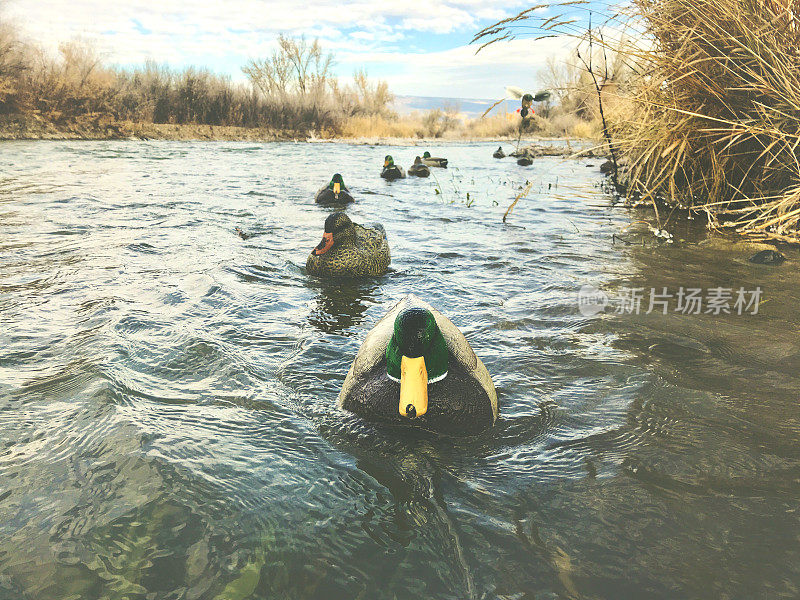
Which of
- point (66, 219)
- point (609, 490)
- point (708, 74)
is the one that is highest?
point (708, 74)

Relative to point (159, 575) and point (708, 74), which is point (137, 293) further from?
point (708, 74)

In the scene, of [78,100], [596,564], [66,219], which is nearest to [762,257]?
[596,564]

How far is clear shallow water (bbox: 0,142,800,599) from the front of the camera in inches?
87.1

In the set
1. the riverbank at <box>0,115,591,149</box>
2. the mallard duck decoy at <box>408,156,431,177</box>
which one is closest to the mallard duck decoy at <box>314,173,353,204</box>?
the mallard duck decoy at <box>408,156,431,177</box>

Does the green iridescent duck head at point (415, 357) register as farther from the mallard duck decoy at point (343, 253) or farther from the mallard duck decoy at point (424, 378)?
the mallard duck decoy at point (343, 253)

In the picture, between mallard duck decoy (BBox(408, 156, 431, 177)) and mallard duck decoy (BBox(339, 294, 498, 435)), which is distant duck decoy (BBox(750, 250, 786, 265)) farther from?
mallard duck decoy (BBox(408, 156, 431, 177))

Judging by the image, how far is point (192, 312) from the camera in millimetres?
4820

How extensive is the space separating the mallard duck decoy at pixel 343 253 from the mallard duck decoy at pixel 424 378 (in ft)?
8.35

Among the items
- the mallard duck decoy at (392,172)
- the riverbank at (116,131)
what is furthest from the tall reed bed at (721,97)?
the riverbank at (116,131)

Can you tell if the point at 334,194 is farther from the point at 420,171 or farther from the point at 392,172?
the point at 420,171

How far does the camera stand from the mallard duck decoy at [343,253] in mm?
5734

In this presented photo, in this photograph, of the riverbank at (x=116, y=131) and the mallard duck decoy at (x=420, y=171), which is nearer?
the mallard duck decoy at (x=420, y=171)

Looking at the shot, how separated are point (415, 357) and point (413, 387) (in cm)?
17

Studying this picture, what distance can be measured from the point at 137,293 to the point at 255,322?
1.33m
